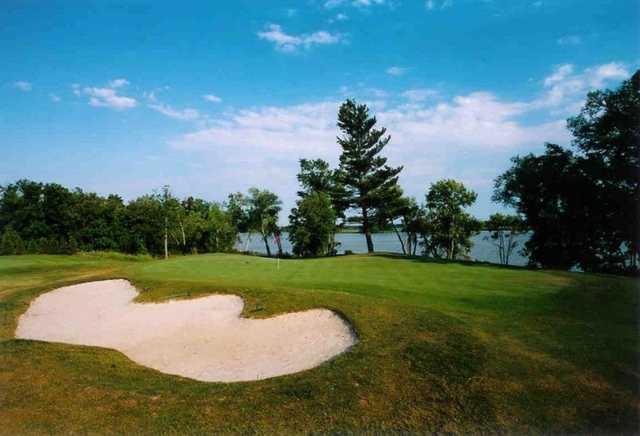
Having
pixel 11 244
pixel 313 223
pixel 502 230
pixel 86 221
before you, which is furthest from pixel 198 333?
pixel 502 230

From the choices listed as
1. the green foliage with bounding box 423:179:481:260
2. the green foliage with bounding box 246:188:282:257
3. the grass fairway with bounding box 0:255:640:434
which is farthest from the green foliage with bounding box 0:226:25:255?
the green foliage with bounding box 423:179:481:260

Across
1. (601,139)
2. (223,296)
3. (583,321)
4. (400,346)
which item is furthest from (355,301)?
(601,139)

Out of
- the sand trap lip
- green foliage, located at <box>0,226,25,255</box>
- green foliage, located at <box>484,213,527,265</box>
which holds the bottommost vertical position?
the sand trap lip

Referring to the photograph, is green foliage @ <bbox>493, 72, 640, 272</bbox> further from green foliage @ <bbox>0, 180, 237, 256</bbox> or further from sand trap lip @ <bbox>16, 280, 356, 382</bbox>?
green foliage @ <bbox>0, 180, 237, 256</bbox>

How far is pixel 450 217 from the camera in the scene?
47688 mm

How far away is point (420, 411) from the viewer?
564 centimetres

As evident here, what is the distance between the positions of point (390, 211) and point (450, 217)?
11874mm

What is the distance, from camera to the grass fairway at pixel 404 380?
5.42 metres

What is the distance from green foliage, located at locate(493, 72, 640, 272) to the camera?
78.9ft

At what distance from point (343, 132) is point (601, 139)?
84.7ft

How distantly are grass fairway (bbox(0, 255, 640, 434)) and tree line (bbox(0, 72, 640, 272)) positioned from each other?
56.5 ft

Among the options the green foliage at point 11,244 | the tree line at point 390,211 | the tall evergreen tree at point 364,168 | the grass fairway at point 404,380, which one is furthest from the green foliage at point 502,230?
the green foliage at point 11,244

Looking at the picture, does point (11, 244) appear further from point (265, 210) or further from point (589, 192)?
point (589, 192)

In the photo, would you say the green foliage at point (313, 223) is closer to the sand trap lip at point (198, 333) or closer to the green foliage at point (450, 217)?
the green foliage at point (450, 217)
